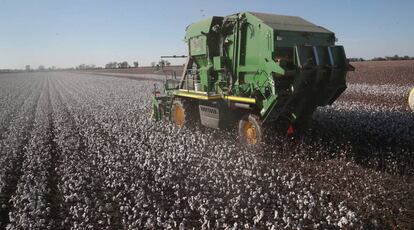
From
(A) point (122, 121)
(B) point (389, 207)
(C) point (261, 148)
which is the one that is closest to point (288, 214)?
(B) point (389, 207)

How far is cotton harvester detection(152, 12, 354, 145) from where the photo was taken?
763cm

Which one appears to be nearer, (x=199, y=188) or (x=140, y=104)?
(x=199, y=188)

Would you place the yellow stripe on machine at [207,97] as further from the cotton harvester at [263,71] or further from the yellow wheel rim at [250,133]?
the yellow wheel rim at [250,133]

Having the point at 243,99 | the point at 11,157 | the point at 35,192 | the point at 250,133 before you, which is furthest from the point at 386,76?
the point at 35,192

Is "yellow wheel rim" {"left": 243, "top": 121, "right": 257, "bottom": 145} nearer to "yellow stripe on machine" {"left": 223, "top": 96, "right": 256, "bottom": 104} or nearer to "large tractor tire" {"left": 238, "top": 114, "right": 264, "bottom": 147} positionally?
"large tractor tire" {"left": 238, "top": 114, "right": 264, "bottom": 147}

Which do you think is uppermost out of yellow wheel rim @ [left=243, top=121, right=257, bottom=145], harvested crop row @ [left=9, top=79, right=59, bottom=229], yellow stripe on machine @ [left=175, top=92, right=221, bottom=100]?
yellow stripe on machine @ [left=175, top=92, right=221, bottom=100]

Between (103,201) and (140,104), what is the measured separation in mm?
11874

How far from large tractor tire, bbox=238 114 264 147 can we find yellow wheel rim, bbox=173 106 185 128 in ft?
10.1

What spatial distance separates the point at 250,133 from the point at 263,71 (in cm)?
154

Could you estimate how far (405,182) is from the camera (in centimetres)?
596

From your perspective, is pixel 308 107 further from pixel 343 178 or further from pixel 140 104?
pixel 140 104

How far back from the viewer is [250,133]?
855cm

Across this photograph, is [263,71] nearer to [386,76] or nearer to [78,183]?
[78,183]

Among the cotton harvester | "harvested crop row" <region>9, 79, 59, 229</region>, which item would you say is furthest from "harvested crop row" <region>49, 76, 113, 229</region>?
the cotton harvester
